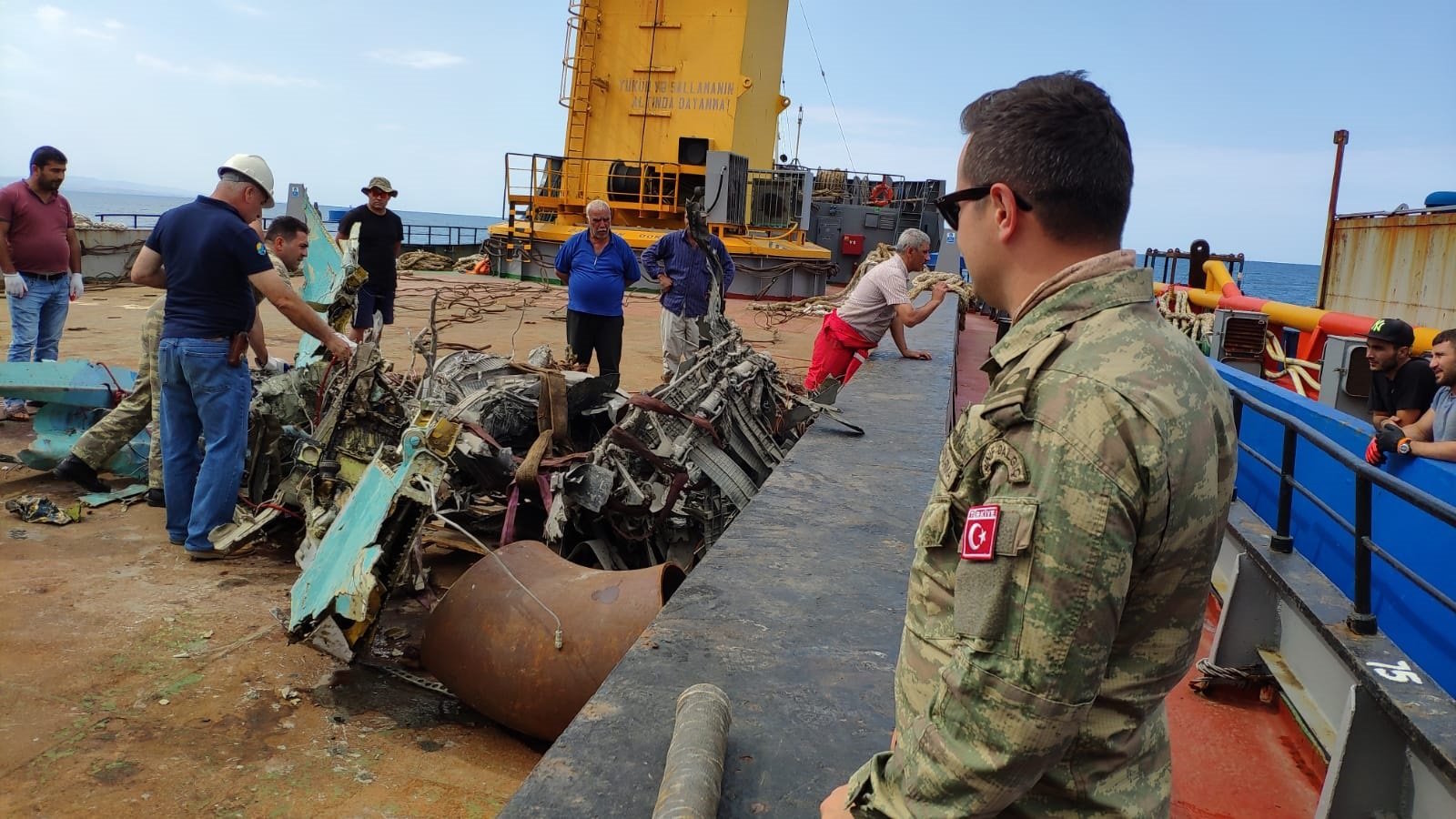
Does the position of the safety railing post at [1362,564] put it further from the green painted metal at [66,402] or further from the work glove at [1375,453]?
the green painted metal at [66,402]

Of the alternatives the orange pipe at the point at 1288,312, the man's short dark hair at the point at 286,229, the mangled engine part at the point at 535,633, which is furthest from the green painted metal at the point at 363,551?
the orange pipe at the point at 1288,312

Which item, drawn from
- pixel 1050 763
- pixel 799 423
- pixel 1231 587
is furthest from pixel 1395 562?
pixel 799 423

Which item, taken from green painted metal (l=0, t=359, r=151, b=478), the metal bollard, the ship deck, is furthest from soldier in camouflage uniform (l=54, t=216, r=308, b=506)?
the metal bollard

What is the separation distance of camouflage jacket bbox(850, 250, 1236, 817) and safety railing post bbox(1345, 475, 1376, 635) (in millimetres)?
2494

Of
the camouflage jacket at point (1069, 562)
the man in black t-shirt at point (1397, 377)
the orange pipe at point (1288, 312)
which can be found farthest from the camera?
the orange pipe at point (1288, 312)

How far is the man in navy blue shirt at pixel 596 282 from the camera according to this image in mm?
8133

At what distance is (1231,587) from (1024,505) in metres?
3.90

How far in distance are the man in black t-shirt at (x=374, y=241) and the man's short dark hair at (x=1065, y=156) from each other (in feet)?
26.8

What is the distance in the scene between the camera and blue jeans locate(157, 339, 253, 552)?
16.2 feet

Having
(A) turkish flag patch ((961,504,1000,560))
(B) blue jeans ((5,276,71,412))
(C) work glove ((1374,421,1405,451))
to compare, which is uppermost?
(A) turkish flag patch ((961,504,1000,560))

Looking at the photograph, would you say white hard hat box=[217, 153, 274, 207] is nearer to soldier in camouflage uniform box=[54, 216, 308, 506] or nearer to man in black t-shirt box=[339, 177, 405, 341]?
soldier in camouflage uniform box=[54, 216, 308, 506]

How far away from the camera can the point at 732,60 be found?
18703 millimetres

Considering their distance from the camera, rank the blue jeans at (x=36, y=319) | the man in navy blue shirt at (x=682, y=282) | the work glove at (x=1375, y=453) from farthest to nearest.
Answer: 1. the man in navy blue shirt at (x=682, y=282)
2. the blue jeans at (x=36, y=319)
3. the work glove at (x=1375, y=453)

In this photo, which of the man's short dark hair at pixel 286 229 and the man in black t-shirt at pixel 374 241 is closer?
the man's short dark hair at pixel 286 229
